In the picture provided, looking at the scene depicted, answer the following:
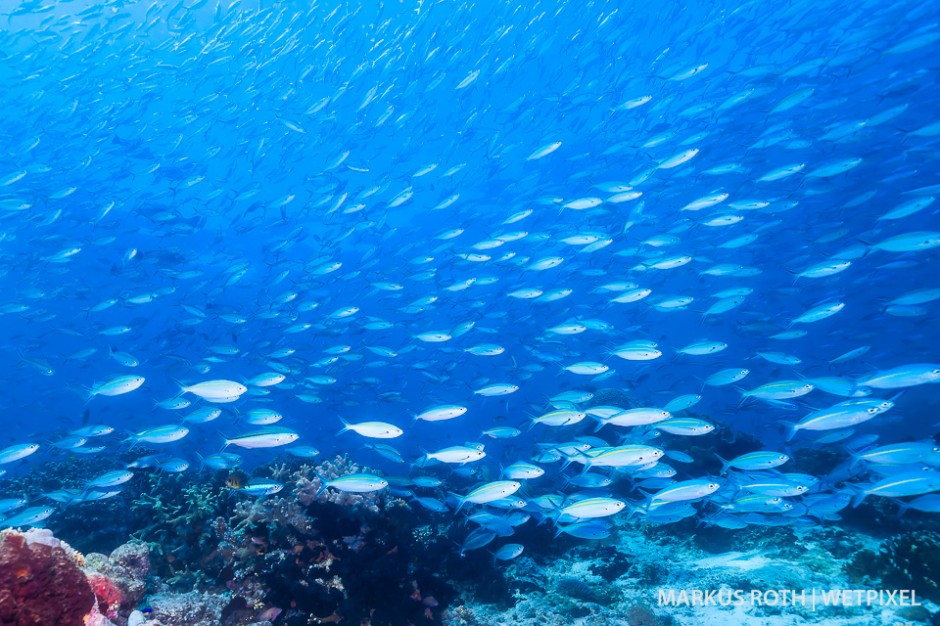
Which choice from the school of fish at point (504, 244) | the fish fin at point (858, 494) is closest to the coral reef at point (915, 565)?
the school of fish at point (504, 244)

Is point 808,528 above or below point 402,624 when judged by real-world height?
above

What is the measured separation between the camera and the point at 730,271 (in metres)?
13.5

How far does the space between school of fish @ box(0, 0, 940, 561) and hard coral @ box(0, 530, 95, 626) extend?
3.10 meters

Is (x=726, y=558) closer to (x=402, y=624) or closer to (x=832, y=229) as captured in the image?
(x=402, y=624)

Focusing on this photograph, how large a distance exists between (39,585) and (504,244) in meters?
22.1

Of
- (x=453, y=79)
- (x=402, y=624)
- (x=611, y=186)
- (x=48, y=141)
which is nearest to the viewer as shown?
(x=402, y=624)

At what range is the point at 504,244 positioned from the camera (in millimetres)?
23781

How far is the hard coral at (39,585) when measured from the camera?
252 centimetres

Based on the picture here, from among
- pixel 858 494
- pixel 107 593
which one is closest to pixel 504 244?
pixel 858 494

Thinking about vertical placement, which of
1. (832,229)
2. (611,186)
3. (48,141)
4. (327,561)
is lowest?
(327,561)

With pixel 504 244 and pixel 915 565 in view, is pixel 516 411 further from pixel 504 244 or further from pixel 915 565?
pixel 915 565

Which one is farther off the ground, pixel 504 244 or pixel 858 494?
pixel 504 244

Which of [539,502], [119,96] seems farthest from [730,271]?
[119,96]

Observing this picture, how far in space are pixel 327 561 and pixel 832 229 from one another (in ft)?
65.2
